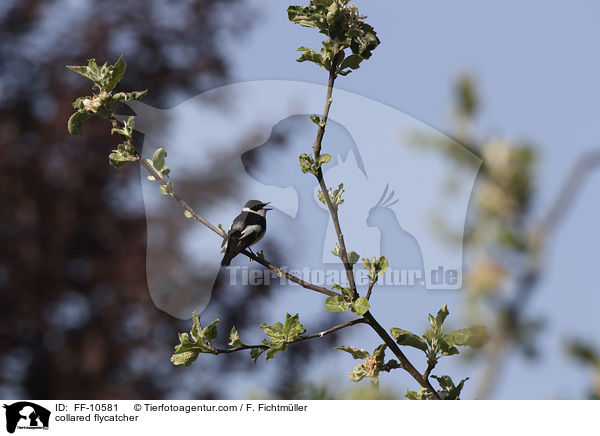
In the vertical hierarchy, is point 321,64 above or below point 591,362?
above

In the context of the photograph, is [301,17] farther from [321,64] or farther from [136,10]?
[136,10]

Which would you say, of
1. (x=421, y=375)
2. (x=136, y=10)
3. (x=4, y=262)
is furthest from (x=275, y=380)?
(x=421, y=375)

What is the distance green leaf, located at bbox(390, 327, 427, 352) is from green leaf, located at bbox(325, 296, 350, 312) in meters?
0.14

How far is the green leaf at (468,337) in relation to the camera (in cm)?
111

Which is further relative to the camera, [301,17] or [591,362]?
[301,17]

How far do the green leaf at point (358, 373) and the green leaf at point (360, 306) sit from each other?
17 cm

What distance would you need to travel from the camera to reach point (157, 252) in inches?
239

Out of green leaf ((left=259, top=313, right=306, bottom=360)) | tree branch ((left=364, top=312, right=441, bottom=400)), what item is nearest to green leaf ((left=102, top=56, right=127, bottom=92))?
green leaf ((left=259, top=313, right=306, bottom=360))
